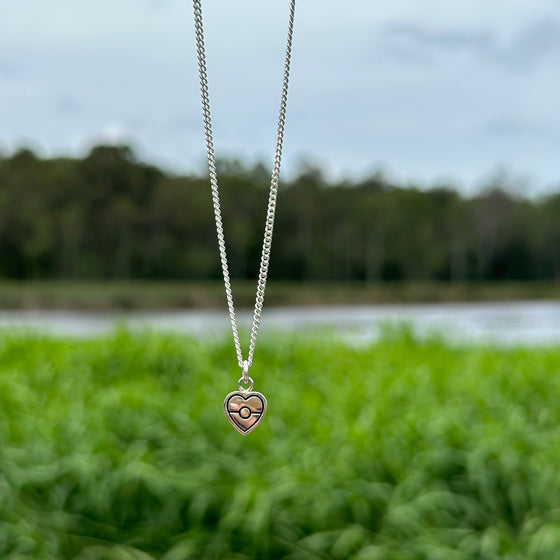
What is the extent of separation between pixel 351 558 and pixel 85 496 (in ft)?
2.98

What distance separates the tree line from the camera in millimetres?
9742

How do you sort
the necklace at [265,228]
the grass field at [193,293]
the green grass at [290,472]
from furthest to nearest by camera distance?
1. the grass field at [193,293]
2. the green grass at [290,472]
3. the necklace at [265,228]

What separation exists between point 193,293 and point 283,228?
153 centimetres

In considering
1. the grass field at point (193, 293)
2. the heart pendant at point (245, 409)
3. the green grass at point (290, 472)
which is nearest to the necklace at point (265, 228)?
the heart pendant at point (245, 409)

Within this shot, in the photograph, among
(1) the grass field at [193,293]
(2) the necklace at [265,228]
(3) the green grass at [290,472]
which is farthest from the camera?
(1) the grass field at [193,293]

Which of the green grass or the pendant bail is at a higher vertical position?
the pendant bail

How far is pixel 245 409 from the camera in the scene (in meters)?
0.70

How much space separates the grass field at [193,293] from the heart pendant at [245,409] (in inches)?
322

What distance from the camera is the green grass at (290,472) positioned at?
2199 millimetres

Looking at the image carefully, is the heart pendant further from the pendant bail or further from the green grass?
the green grass

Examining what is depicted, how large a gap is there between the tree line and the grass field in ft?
0.52

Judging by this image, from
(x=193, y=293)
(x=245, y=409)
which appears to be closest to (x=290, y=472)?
(x=245, y=409)

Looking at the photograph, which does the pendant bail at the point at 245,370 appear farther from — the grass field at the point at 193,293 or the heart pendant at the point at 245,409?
the grass field at the point at 193,293

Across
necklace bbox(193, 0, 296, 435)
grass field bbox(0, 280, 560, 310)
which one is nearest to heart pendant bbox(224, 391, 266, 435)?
necklace bbox(193, 0, 296, 435)
